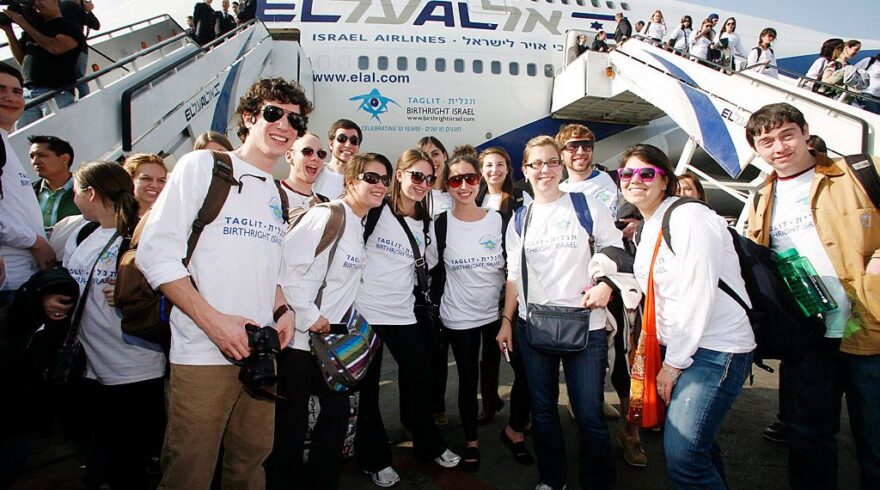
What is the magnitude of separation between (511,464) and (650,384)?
1.39 metres

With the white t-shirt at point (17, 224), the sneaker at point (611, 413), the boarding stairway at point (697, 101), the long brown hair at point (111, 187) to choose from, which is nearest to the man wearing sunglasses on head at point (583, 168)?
the sneaker at point (611, 413)

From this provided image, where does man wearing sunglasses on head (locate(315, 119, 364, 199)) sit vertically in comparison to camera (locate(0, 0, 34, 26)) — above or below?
below

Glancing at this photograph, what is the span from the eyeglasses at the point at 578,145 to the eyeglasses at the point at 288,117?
2.18m

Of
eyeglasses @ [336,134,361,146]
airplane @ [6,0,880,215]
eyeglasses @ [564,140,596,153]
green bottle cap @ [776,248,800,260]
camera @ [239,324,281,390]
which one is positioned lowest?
camera @ [239,324,281,390]

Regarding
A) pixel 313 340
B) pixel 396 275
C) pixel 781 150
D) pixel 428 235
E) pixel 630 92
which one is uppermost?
pixel 630 92

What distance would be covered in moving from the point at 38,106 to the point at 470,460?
4.58 m

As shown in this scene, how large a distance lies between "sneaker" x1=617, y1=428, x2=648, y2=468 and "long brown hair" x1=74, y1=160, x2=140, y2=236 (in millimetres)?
3309

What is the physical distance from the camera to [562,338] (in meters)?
2.27

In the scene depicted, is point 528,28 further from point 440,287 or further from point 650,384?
point 650,384

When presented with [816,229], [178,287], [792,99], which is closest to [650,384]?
[816,229]

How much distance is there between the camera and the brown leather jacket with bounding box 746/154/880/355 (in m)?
1.93

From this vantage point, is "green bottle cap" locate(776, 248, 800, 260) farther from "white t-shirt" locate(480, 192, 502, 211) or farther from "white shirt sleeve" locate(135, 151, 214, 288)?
"white shirt sleeve" locate(135, 151, 214, 288)

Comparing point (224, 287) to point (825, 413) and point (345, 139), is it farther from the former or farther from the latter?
point (825, 413)

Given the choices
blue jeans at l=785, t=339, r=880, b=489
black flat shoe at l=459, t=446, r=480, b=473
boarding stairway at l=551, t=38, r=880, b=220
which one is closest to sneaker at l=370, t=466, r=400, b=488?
black flat shoe at l=459, t=446, r=480, b=473
